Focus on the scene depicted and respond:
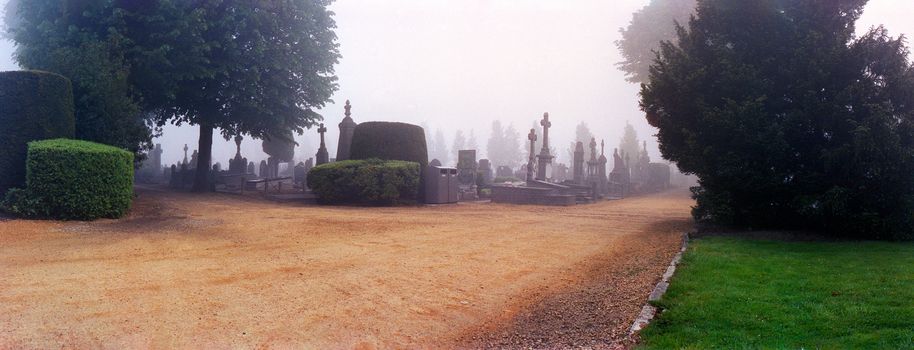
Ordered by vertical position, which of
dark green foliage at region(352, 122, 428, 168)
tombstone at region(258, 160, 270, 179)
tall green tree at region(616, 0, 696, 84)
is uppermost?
tall green tree at region(616, 0, 696, 84)

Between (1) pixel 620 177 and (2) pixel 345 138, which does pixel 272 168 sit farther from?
(1) pixel 620 177

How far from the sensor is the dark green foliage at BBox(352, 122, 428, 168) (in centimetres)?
2200

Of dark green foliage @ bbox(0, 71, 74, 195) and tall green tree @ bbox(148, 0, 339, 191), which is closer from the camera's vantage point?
dark green foliage @ bbox(0, 71, 74, 195)

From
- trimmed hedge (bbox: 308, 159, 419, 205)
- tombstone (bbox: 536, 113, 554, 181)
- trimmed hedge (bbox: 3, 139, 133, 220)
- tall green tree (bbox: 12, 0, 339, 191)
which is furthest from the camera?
tombstone (bbox: 536, 113, 554, 181)

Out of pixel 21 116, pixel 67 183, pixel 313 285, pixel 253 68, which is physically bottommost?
pixel 313 285

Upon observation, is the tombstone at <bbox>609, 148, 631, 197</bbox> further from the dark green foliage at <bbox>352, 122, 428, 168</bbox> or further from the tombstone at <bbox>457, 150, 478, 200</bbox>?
the dark green foliage at <bbox>352, 122, 428, 168</bbox>

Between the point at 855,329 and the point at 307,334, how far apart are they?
14.8 ft

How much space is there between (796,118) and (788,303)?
271 inches

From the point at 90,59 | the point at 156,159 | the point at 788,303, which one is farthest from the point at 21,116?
the point at 156,159

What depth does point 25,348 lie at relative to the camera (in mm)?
4379

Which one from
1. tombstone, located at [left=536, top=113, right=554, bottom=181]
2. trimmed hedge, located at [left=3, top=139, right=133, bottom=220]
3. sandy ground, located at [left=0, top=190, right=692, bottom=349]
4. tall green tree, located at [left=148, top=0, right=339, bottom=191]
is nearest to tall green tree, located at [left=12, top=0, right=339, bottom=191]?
tall green tree, located at [left=148, top=0, right=339, bottom=191]

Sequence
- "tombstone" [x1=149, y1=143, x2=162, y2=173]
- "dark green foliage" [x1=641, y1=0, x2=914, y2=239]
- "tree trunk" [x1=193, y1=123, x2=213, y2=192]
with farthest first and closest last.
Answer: "tombstone" [x1=149, y1=143, x2=162, y2=173], "tree trunk" [x1=193, y1=123, x2=213, y2=192], "dark green foliage" [x1=641, y1=0, x2=914, y2=239]

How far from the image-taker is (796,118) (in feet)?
36.7

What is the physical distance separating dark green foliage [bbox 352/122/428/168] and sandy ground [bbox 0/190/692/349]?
1022cm
